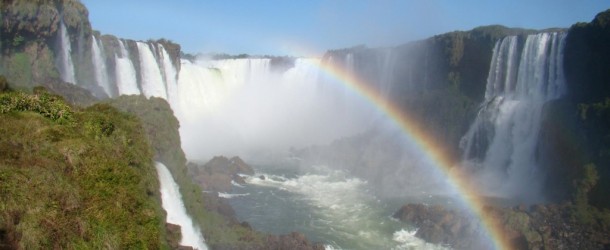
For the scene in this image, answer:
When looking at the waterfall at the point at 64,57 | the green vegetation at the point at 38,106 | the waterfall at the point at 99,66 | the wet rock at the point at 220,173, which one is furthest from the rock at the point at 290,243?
the waterfall at the point at 99,66

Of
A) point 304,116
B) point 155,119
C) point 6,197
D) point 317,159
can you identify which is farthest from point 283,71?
point 6,197

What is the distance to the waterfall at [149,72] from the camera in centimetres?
3747

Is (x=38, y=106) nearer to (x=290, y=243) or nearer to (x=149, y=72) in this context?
(x=290, y=243)

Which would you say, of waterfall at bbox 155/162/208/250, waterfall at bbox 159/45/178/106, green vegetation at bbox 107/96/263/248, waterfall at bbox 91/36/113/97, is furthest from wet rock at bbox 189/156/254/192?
waterfall at bbox 155/162/208/250

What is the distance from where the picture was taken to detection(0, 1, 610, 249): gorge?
2233cm

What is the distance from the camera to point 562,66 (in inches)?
1188

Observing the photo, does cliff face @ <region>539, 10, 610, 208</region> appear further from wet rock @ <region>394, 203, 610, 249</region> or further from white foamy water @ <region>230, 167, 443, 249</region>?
white foamy water @ <region>230, 167, 443, 249</region>

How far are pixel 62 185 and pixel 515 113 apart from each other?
102 ft

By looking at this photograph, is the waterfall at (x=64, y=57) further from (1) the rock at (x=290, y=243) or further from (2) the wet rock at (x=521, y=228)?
(2) the wet rock at (x=521, y=228)

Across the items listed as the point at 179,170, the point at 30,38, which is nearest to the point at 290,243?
the point at 179,170

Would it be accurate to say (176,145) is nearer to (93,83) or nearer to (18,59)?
(18,59)

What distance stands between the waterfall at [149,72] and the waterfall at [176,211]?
21787 mm

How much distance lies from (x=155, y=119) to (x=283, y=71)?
38.1m

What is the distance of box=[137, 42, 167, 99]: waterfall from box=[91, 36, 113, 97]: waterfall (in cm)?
439
